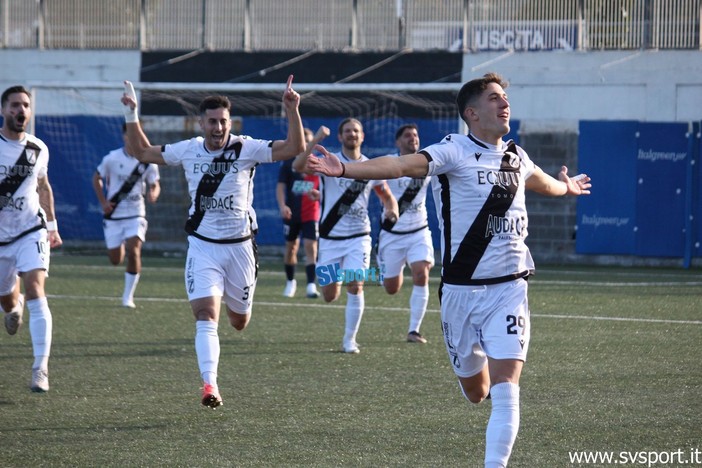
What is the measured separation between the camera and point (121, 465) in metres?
6.40

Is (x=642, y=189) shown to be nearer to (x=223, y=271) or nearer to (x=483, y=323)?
(x=223, y=271)

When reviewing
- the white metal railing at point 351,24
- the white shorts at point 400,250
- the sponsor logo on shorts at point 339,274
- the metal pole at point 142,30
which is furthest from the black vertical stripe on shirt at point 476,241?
the metal pole at point 142,30

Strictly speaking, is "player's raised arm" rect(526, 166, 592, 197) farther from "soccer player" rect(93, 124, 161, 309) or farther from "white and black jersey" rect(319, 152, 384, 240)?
"soccer player" rect(93, 124, 161, 309)

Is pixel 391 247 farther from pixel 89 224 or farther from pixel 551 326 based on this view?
pixel 89 224

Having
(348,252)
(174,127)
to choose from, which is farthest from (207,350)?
(174,127)

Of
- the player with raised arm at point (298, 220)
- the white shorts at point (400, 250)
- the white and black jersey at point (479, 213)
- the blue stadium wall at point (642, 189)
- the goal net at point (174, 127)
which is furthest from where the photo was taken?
the goal net at point (174, 127)

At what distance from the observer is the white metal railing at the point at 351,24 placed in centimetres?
2262

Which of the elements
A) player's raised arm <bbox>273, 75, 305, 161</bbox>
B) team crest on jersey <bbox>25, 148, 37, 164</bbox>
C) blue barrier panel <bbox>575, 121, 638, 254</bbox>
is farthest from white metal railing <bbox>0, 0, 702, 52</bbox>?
player's raised arm <bbox>273, 75, 305, 161</bbox>

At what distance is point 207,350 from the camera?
7.90 metres

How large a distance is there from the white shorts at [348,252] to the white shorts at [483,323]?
17.4 ft

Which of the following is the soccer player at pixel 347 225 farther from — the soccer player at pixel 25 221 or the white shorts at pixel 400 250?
the soccer player at pixel 25 221

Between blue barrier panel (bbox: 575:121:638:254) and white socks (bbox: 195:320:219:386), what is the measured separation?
49.1ft

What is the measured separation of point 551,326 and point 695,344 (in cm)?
198

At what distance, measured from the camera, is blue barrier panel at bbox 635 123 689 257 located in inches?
843
